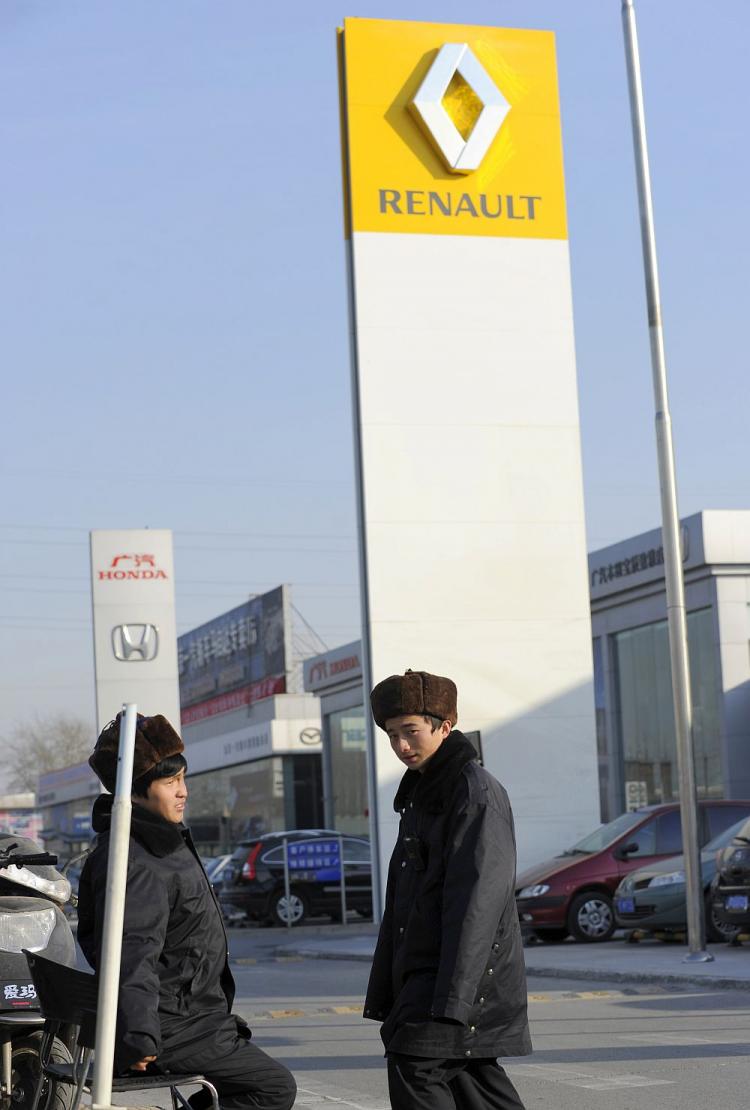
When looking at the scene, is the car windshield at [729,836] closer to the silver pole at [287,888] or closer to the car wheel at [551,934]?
the car wheel at [551,934]

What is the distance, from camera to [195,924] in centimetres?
489

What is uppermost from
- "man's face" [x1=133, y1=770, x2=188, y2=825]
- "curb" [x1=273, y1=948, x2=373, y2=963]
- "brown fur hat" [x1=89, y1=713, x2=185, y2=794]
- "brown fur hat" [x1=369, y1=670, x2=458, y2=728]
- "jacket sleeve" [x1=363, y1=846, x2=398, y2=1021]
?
"brown fur hat" [x1=369, y1=670, x2=458, y2=728]

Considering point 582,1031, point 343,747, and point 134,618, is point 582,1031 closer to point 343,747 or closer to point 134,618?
point 134,618

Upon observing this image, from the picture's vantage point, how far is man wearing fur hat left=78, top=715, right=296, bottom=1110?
4762 millimetres

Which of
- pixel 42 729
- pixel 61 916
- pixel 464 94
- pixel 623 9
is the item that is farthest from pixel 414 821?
pixel 42 729

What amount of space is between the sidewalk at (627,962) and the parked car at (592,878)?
1.05 feet

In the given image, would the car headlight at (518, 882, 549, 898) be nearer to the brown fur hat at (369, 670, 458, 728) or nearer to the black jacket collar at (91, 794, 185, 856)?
the brown fur hat at (369, 670, 458, 728)

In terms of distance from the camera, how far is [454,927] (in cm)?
488

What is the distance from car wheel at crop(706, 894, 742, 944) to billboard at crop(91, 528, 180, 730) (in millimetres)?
8992

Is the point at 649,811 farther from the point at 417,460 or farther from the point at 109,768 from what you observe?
the point at 109,768

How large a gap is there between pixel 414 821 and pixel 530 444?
20.7m

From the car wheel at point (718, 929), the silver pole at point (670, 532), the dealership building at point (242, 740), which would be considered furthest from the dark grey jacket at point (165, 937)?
the dealership building at point (242, 740)

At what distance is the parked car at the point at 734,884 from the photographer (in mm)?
17516

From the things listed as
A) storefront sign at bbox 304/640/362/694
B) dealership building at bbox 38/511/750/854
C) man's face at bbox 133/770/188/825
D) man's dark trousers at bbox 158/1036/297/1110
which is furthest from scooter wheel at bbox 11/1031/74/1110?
storefront sign at bbox 304/640/362/694
